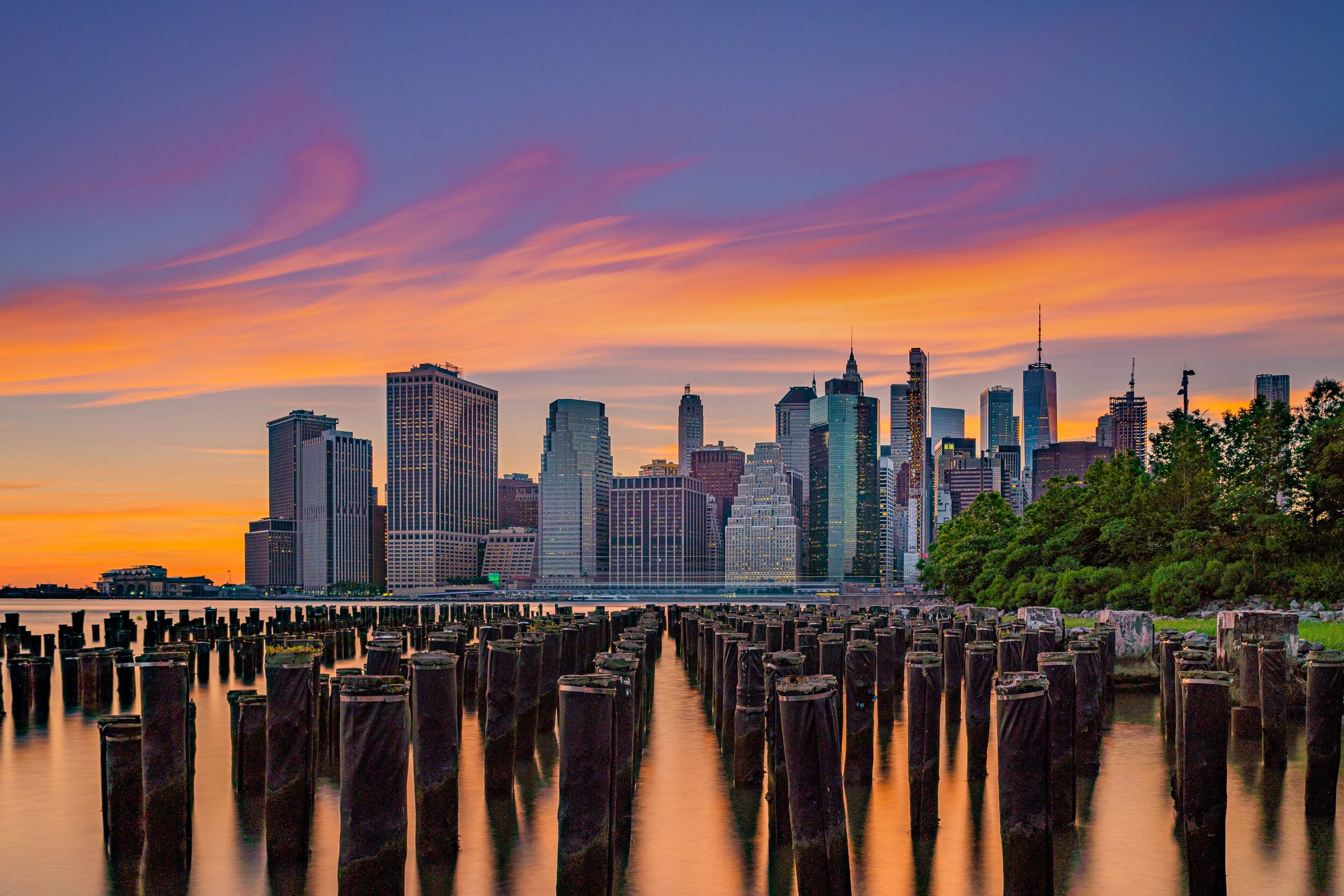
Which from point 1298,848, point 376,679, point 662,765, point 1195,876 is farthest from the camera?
point 662,765

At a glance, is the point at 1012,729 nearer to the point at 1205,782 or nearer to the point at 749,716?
the point at 1205,782

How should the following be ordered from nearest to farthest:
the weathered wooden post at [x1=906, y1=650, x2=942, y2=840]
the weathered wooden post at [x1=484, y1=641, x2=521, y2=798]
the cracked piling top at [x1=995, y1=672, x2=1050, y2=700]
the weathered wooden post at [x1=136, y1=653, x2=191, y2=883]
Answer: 1. the cracked piling top at [x1=995, y1=672, x2=1050, y2=700]
2. the weathered wooden post at [x1=136, y1=653, x2=191, y2=883]
3. the weathered wooden post at [x1=906, y1=650, x2=942, y2=840]
4. the weathered wooden post at [x1=484, y1=641, x2=521, y2=798]

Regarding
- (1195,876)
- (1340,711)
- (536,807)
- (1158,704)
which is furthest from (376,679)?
(1158,704)

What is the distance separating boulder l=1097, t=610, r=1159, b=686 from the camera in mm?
27875

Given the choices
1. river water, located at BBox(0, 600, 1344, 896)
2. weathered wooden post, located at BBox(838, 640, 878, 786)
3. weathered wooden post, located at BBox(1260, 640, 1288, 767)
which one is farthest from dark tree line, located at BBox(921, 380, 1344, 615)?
weathered wooden post, located at BBox(838, 640, 878, 786)

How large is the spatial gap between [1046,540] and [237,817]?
48866 mm

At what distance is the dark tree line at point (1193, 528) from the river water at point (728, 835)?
25.4 meters

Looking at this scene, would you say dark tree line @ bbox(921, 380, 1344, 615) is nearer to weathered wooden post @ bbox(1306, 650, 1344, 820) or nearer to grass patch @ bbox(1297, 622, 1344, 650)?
grass patch @ bbox(1297, 622, 1344, 650)

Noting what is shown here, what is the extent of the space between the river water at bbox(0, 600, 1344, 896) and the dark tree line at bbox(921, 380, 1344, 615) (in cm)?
2541

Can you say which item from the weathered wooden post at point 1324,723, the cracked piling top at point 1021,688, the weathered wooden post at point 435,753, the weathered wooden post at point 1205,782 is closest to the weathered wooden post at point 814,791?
the cracked piling top at point 1021,688

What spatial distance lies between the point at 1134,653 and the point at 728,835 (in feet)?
55.6

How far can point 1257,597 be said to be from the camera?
44031 mm

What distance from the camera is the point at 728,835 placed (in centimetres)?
1459

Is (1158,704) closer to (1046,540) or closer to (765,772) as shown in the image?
(765,772)
